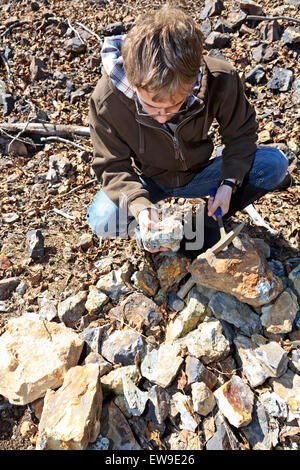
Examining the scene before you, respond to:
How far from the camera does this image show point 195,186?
3113 millimetres

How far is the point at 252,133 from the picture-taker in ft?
9.18

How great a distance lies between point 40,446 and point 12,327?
2.60 ft

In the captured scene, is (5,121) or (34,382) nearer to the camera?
(34,382)

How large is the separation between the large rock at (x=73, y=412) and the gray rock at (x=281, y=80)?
3.16 m

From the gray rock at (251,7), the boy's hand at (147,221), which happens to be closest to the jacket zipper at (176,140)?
the boy's hand at (147,221)

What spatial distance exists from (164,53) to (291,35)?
2.90 m

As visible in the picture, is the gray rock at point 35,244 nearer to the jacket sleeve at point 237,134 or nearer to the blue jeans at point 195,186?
the blue jeans at point 195,186

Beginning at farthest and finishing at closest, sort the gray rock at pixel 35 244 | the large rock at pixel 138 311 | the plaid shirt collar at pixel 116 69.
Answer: the gray rock at pixel 35 244, the large rock at pixel 138 311, the plaid shirt collar at pixel 116 69

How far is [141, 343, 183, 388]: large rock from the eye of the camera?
2.43 m

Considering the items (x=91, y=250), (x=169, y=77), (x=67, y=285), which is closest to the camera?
(x=169, y=77)

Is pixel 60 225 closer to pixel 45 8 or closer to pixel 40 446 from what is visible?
pixel 40 446

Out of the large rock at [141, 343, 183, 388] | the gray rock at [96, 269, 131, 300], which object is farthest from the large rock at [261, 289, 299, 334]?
the gray rock at [96, 269, 131, 300]

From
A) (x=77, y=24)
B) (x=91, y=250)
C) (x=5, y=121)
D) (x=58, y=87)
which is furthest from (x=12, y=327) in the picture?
(x=77, y=24)

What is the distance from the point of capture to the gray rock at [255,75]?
4098 mm
